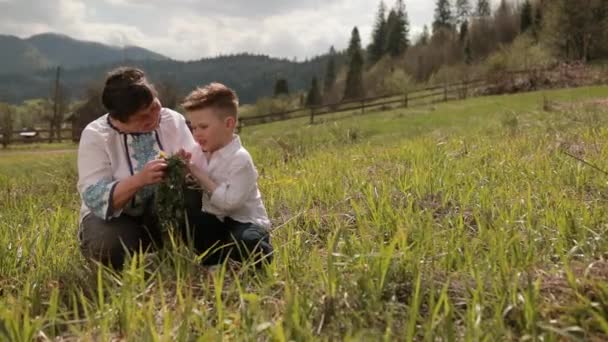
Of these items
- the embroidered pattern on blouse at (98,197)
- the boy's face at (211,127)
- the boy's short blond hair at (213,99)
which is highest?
the boy's short blond hair at (213,99)

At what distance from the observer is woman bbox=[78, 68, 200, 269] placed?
2801mm

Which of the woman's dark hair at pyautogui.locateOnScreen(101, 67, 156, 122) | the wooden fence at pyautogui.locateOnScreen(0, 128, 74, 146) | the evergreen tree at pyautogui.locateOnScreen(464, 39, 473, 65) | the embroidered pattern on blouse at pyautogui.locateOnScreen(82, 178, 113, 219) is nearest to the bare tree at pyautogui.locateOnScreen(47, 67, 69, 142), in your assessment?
the wooden fence at pyautogui.locateOnScreen(0, 128, 74, 146)

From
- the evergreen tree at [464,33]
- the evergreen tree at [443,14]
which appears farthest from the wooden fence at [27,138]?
the evergreen tree at [443,14]

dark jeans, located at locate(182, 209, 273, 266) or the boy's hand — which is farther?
the boy's hand

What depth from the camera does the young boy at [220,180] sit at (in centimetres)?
281

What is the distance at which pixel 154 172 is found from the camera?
8.77ft

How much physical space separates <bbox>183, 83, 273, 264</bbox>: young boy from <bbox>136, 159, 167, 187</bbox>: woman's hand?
188mm

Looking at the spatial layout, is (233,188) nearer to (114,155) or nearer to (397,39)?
(114,155)

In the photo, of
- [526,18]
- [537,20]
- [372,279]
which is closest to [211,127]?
[372,279]

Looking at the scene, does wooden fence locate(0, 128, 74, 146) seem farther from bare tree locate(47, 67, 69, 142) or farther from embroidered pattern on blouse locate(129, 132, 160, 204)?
embroidered pattern on blouse locate(129, 132, 160, 204)

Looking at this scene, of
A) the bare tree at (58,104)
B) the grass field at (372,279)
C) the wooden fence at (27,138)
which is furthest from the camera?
the bare tree at (58,104)

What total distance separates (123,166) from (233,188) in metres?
0.74

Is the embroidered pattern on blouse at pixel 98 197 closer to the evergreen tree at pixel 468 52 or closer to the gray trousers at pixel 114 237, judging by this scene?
the gray trousers at pixel 114 237

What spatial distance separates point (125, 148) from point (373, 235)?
1509 mm
